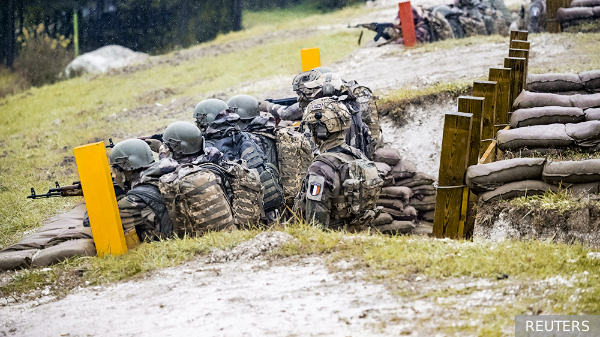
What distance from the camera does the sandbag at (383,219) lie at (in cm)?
642

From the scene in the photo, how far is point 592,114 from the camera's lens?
599cm

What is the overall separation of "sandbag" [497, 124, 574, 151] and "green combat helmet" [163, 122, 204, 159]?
345cm

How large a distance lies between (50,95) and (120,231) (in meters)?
16.2

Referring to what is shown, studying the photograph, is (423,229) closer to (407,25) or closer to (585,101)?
(585,101)

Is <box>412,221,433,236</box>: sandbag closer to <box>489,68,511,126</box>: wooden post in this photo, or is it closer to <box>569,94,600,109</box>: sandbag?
<box>489,68,511,126</box>: wooden post

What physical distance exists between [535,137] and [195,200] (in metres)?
3.77

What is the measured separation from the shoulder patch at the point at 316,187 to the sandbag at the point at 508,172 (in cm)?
131

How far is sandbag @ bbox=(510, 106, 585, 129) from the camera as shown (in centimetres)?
606

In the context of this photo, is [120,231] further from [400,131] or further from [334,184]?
[400,131]

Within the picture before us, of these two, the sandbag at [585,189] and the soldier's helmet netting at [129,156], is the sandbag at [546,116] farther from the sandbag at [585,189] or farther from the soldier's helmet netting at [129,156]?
the soldier's helmet netting at [129,156]

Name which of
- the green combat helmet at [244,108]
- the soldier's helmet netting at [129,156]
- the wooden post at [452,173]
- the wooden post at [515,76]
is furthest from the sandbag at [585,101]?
the soldier's helmet netting at [129,156]

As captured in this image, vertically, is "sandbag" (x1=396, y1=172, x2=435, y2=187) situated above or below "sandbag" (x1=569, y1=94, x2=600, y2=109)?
below

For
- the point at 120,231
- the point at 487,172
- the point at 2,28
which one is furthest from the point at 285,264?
the point at 2,28

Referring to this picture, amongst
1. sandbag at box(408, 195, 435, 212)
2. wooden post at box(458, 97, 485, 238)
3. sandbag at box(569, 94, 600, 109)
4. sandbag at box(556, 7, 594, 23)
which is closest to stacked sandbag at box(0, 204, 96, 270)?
wooden post at box(458, 97, 485, 238)
